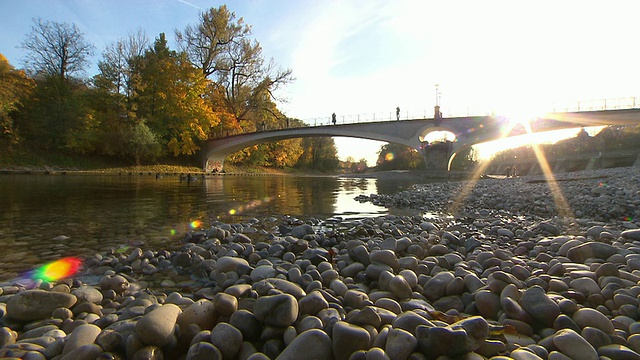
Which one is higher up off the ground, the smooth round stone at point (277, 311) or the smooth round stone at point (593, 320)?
the smooth round stone at point (277, 311)

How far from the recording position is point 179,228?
488 centimetres

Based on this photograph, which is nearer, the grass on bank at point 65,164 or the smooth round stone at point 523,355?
the smooth round stone at point 523,355

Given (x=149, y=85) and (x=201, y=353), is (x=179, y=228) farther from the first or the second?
(x=149, y=85)

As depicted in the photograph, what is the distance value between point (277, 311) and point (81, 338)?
924mm

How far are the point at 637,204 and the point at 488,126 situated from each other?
33176mm

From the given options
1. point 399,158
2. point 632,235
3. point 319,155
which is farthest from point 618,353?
point 399,158

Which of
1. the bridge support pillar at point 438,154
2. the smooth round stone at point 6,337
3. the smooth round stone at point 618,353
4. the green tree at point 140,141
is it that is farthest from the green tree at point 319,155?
the smooth round stone at point 618,353

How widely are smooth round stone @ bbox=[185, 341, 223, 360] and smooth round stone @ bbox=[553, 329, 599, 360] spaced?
1575mm

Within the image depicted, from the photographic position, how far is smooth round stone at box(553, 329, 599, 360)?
1358 mm

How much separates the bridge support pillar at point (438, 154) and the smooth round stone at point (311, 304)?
1533 inches

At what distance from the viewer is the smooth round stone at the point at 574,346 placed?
1358 millimetres

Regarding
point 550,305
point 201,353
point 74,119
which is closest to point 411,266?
point 550,305

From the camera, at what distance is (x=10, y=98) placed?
85.7ft

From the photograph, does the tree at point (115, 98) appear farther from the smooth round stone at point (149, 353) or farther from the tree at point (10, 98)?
the smooth round stone at point (149, 353)
